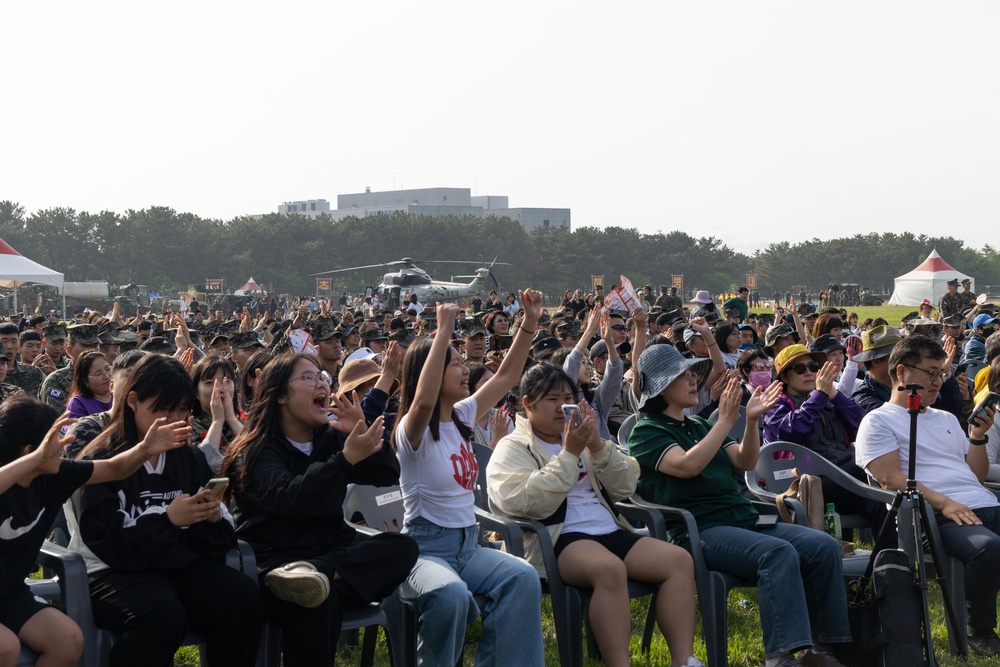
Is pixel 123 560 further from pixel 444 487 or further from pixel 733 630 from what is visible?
pixel 733 630

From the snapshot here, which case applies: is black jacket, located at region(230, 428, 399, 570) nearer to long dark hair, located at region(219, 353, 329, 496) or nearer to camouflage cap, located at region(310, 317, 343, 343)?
→ long dark hair, located at region(219, 353, 329, 496)

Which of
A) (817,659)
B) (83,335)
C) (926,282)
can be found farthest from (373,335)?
(926,282)

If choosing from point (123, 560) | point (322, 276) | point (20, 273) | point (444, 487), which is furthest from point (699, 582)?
point (322, 276)

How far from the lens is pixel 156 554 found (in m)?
4.07

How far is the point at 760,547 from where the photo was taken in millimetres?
4891

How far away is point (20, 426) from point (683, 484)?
294 cm

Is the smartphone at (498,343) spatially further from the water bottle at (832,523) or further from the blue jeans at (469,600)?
the blue jeans at (469,600)

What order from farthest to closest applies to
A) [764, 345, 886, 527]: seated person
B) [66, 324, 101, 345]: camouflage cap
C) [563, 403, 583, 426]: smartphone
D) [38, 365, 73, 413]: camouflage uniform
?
1. [66, 324, 101, 345]: camouflage cap
2. [38, 365, 73, 413]: camouflage uniform
3. [764, 345, 886, 527]: seated person
4. [563, 403, 583, 426]: smartphone

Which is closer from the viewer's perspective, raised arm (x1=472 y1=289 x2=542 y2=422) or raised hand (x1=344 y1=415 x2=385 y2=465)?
raised hand (x1=344 y1=415 x2=385 y2=465)

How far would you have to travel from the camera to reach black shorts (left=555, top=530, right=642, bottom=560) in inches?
191

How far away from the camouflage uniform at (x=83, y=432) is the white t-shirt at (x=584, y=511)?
6.24ft

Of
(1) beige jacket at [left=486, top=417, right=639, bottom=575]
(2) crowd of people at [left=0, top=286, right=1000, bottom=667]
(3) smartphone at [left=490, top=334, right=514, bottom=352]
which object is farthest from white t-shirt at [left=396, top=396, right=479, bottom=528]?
(3) smartphone at [left=490, top=334, right=514, bottom=352]

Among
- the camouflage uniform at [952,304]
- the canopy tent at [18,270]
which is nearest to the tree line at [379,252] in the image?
the canopy tent at [18,270]

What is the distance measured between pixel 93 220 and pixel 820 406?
91.4 meters
